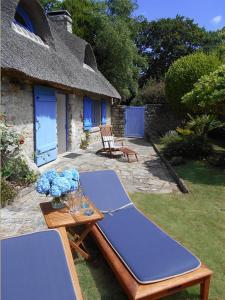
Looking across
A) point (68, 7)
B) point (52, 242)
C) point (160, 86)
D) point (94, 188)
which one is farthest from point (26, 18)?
point (68, 7)

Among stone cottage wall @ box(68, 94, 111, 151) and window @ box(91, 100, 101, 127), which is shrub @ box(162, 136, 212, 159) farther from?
window @ box(91, 100, 101, 127)

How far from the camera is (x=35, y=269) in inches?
103

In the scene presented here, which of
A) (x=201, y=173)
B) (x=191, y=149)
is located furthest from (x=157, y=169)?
(x=191, y=149)

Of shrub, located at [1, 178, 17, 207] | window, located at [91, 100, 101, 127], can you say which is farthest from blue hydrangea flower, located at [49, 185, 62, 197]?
window, located at [91, 100, 101, 127]

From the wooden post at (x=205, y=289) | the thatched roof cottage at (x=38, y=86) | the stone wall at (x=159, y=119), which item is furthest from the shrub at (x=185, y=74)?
the wooden post at (x=205, y=289)

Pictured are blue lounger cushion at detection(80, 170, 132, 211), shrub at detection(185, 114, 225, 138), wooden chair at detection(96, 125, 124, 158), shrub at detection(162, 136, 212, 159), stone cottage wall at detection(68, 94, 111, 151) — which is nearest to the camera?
blue lounger cushion at detection(80, 170, 132, 211)

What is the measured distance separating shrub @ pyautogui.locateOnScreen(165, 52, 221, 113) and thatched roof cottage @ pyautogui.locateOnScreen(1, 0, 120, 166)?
404 centimetres

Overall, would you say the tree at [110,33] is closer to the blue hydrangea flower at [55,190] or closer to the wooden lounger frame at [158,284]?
the blue hydrangea flower at [55,190]

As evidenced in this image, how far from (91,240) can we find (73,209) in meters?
0.91

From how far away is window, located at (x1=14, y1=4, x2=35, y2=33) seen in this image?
879cm

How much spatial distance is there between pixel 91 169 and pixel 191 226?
4287mm

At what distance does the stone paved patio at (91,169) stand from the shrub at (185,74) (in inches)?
118

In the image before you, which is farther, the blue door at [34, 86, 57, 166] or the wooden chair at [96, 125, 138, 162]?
the wooden chair at [96, 125, 138, 162]

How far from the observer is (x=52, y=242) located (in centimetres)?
297
